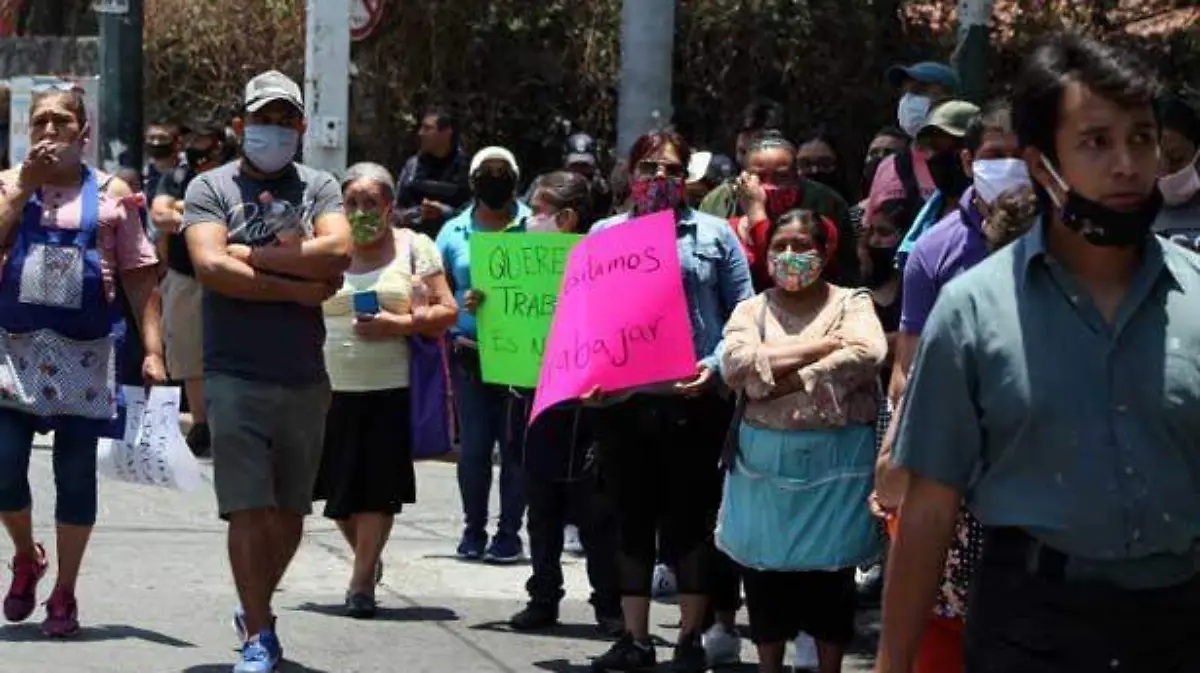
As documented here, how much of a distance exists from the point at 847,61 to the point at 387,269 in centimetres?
835

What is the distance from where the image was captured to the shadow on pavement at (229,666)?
8.10 meters

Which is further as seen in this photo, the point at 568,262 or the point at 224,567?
the point at 224,567

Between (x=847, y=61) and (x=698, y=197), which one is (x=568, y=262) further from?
(x=847, y=61)

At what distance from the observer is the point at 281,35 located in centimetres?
1975

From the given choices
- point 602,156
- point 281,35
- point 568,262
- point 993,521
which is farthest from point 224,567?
point 281,35

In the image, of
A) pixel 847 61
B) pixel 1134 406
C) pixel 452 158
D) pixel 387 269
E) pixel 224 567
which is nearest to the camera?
pixel 1134 406

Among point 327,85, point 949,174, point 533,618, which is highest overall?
point 327,85

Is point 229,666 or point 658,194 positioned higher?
point 658,194

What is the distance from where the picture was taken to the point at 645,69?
13.8m

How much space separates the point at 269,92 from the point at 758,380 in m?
1.89

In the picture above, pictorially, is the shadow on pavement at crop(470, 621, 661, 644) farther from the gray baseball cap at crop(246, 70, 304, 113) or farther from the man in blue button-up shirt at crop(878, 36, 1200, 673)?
the man in blue button-up shirt at crop(878, 36, 1200, 673)

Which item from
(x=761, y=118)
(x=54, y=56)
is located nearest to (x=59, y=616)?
(x=761, y=118)

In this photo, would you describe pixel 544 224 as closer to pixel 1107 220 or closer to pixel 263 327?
pixel 263 327

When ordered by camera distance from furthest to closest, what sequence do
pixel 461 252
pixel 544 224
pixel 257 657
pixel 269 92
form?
1. pixel 461 252
2. pixel 544 224
3. pixel 269 92
4. pixel 257 657
